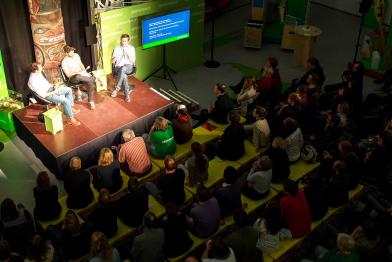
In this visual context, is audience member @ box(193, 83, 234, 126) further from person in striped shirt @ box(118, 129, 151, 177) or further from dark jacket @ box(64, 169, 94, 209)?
dark jacket @ box(64, 169, 94, 209)

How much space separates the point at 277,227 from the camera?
5.85 m

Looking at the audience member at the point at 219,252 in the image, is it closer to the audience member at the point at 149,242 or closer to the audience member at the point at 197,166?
the audience member at the point at 149,242

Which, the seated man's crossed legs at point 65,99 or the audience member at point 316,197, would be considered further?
the seated man's crossed legs at point 65,99

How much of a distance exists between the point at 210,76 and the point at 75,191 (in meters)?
5.14

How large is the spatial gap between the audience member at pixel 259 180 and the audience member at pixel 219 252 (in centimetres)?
143

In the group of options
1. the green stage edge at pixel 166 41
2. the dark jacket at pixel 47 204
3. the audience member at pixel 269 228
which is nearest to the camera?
the audience member at pixel 269 228

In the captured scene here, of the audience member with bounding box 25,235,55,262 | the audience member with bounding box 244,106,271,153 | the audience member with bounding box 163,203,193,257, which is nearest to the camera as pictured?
the audience member with bounding box 25,235,55,262

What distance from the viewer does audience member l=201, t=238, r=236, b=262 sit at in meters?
5.25

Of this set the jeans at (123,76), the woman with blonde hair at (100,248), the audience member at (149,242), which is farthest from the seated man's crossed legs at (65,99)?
the woman with blonde hair at (100,248)

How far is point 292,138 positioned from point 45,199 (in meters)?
3.40

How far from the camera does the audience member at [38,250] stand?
210 inches

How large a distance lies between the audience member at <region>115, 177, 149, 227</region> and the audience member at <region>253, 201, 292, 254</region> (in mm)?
1357

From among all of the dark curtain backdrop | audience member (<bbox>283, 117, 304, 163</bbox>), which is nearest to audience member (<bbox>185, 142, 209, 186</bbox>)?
audience member (<bbox>283, 117, 304, 163</bbox>)

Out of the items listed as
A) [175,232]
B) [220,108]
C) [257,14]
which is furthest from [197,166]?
[257,14]
